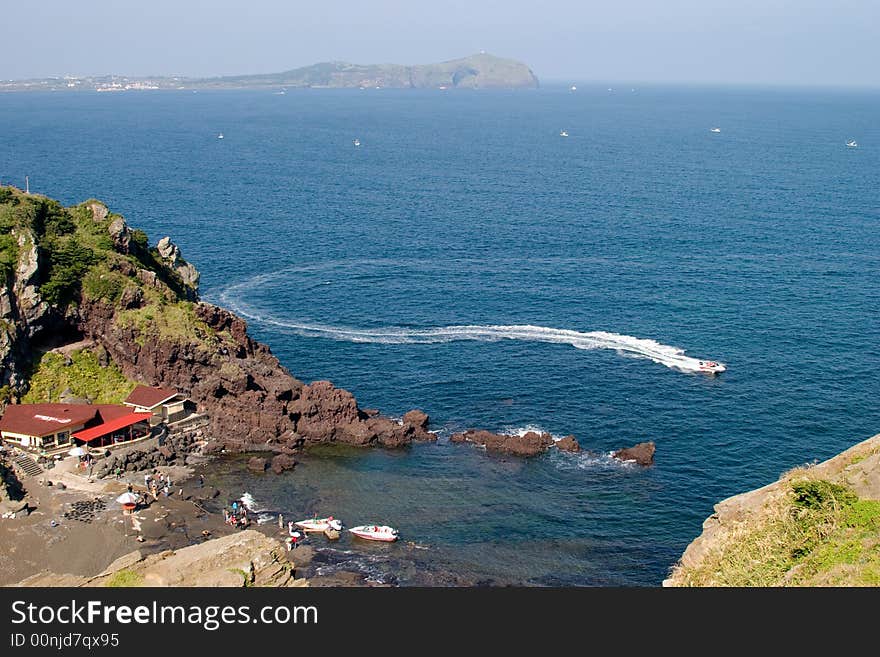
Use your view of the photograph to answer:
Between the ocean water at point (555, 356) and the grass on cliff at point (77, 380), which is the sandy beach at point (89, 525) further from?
the grass on cliff at point (77, 380)

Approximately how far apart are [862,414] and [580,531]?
131ft

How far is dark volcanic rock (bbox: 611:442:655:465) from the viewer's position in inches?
3494

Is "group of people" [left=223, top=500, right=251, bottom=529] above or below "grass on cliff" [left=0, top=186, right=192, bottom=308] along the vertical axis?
below

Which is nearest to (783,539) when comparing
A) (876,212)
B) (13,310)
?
(13,310)

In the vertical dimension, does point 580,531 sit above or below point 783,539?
below

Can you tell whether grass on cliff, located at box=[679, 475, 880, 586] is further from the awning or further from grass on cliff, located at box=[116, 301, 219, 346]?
grass on cliff, located at box=[116, 301, 219, 346]

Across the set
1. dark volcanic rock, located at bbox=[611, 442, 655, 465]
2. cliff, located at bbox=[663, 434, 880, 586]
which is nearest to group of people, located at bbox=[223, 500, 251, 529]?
dark volcanic rock, located at bbox=[611, 442, 655, 465]

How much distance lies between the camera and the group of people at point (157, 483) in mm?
82856

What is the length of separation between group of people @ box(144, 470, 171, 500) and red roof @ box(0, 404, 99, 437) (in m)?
10.9

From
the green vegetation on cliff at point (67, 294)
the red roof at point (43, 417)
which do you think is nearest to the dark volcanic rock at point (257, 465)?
the green vegetation on cliff at point (67, 294)

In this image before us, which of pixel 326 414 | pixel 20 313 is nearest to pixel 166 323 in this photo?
pixel 20 313

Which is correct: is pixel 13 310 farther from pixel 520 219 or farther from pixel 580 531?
pixel 520 219

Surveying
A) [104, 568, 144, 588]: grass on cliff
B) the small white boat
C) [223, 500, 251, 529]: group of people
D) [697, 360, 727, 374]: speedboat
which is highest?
[104, 568, 144, 588]: grass on cliff

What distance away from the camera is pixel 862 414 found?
97250 millimetres
